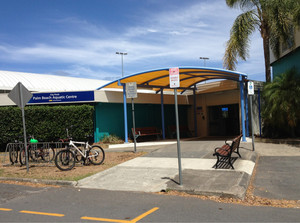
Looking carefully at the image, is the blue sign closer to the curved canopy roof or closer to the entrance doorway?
the curved canopy roof

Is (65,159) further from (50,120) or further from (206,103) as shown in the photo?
(206,103)

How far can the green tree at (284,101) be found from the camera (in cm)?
1384

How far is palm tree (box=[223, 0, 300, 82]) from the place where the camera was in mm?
14414

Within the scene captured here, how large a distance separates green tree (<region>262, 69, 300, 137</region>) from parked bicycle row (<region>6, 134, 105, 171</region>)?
342 inches

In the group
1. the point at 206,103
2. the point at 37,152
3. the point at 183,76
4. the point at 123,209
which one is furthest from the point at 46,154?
the point at 206,103

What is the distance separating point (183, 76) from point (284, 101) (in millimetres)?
6024

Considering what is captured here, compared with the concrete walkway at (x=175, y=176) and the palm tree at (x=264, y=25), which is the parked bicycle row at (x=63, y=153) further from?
the palm tree at (x=264, y=25)

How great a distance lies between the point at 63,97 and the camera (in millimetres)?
17391

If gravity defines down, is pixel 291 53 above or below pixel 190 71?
above

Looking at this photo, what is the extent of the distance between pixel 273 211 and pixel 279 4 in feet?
40.0

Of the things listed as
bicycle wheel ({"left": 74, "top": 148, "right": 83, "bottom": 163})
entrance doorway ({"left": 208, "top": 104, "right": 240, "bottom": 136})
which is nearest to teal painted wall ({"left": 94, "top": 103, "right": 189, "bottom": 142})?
entrance doorway ({"left": 208, "top": 104, "right": 240, "bottom": 136})

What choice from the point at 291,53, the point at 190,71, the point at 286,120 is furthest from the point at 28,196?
the point at 291,53

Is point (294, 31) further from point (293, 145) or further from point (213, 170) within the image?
point (213, 170)

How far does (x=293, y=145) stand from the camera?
13.5 metres
